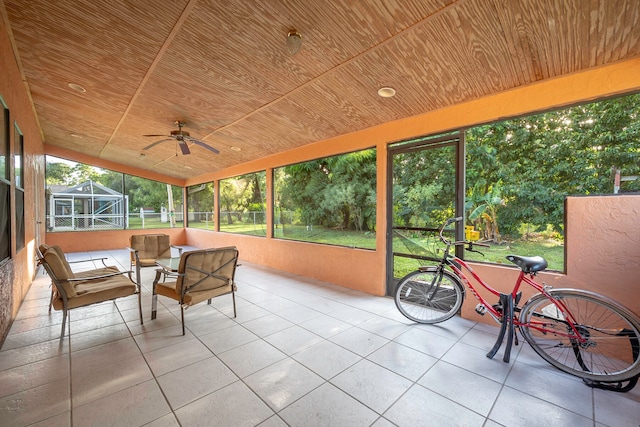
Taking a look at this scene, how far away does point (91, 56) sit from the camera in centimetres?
283

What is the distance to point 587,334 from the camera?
2018 mm

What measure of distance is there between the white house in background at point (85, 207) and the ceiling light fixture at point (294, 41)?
29.5 ft

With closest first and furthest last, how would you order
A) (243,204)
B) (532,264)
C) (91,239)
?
1. (532,264)
2. (243,204)
3. (91,239)

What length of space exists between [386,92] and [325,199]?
399cm

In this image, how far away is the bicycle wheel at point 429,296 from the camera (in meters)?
2.85

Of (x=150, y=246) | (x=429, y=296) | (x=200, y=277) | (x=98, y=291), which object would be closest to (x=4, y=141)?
(x=98, y=291)

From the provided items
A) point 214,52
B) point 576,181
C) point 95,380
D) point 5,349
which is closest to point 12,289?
point 5,349

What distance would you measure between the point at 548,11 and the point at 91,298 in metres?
4.45

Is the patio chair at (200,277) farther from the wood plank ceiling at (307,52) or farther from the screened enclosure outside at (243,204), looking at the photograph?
the screened enclosure outside at (243,204)

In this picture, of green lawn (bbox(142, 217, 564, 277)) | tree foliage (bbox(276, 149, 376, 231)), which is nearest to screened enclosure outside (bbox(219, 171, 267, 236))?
green lawn (bbox(142, 217, 564, 277))

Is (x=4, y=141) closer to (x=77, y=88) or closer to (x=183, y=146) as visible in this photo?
(x=77, y=88)

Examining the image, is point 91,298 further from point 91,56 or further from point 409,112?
point 409,112

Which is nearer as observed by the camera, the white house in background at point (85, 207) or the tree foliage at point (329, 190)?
the tree foliage at point (329, 190)

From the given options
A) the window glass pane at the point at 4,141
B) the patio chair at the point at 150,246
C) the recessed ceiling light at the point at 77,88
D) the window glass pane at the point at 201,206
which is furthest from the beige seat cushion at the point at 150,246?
the window glass pane at the point at 201,206
